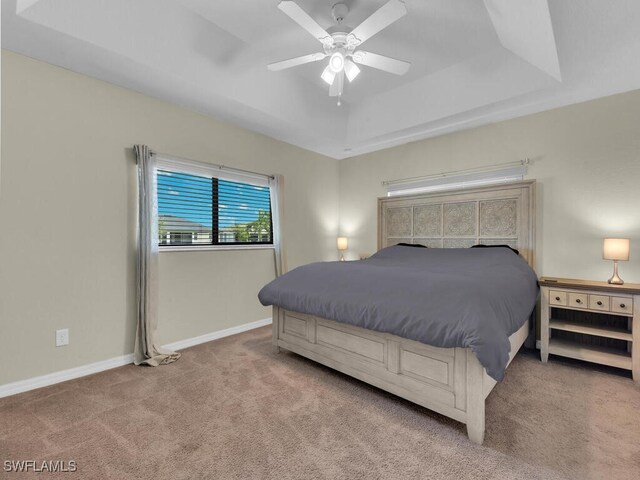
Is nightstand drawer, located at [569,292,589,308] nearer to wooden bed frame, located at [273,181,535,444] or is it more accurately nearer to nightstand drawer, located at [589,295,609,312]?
nightstand drawer, located at [589,295,609,312]

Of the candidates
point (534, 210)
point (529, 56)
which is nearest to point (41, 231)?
point (529, 56)

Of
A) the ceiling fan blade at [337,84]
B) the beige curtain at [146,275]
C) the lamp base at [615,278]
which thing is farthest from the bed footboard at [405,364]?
the ceiling fan blade at [337,84]

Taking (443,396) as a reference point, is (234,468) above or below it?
below

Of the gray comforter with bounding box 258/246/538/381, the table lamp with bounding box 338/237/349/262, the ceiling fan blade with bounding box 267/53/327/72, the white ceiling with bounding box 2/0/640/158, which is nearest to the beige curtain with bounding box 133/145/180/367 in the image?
the white ceiling with bounding box 2/0/640/158

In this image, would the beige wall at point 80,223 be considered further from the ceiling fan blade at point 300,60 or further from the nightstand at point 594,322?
the nightstand at point 594,322

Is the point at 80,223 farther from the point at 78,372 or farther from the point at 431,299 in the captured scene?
the point at 431,299

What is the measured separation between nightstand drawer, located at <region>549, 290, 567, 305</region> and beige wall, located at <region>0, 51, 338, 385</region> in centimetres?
333

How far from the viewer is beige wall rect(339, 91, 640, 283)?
9.10 ft

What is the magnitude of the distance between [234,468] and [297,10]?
2560mm

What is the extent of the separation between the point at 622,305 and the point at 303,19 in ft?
10.6

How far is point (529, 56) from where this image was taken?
2.46 m

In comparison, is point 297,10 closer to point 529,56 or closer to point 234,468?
point 529,56

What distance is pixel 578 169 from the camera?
9.86ft

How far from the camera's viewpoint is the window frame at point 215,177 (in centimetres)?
301
